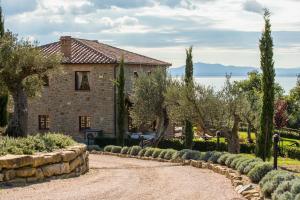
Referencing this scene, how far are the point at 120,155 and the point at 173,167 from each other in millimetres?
7840

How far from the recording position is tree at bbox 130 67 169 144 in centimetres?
3070

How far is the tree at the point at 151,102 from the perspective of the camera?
3070cm

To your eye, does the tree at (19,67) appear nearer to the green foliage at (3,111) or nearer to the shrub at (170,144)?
the green foliage at (3,111)

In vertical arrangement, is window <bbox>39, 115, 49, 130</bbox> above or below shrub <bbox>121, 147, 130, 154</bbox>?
above

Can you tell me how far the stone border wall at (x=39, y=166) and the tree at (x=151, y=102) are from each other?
14.4 m

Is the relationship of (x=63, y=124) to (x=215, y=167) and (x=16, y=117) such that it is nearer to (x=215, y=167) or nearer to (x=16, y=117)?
(x=16, y=117)

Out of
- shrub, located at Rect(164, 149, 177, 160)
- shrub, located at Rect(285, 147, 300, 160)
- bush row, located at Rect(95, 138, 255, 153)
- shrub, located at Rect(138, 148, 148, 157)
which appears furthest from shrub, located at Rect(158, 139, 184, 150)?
shrub, located at Rect(164, 149, 177, 160)

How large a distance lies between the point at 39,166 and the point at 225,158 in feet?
21.1

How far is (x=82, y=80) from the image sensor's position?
36156mm

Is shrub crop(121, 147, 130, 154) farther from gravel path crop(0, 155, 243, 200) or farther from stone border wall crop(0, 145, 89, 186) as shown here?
Answer: stone border wall crop(0, 145, 89, 186)

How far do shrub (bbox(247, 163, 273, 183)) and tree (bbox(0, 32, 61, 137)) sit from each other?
10856mm

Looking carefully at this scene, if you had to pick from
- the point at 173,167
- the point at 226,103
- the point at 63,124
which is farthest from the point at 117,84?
the point at 173,167

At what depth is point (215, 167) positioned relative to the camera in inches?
663

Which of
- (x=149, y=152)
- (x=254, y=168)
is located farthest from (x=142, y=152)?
(x=254, y=168)
